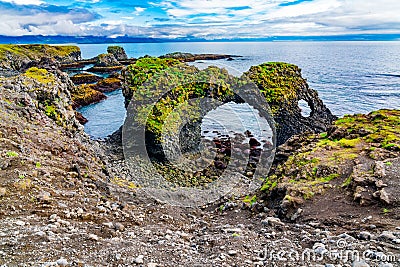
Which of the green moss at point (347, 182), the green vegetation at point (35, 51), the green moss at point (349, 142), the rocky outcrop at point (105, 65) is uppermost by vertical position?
the green vegetation at point (35, 51)

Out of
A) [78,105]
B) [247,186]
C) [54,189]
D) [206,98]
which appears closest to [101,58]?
[78,105]

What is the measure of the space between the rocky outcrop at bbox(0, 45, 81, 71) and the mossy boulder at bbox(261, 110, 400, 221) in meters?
71.7

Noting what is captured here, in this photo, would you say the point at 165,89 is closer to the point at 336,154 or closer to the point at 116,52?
the point at 336,154

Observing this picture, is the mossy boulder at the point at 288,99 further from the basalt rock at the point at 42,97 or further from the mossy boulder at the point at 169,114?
→ the basalt rock at the point at 42,97

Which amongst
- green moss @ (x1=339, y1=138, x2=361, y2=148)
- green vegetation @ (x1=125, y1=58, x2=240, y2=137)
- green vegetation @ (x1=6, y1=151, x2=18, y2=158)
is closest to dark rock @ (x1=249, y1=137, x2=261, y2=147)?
green vegetation @ (x1=125, y1=58, x2=240, y2=137)

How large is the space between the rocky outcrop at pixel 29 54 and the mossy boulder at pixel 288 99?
54322 millimetres

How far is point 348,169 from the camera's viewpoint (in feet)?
47.8

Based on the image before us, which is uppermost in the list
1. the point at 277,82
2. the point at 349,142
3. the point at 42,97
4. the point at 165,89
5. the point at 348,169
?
the point at 277,82

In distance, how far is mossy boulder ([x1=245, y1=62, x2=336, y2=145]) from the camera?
46812 mm

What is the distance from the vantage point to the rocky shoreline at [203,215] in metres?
7.39

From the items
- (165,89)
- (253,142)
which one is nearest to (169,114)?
(165,89)

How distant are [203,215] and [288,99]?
3868cm

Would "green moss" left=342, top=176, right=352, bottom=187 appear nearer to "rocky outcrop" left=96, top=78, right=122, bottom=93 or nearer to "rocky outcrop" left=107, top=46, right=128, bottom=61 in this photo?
"rocky outcrop" left=96, top=78, right=122, bottom=93

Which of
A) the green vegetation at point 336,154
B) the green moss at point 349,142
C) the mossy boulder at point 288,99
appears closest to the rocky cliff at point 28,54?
the mossy boulder at point 288,99
